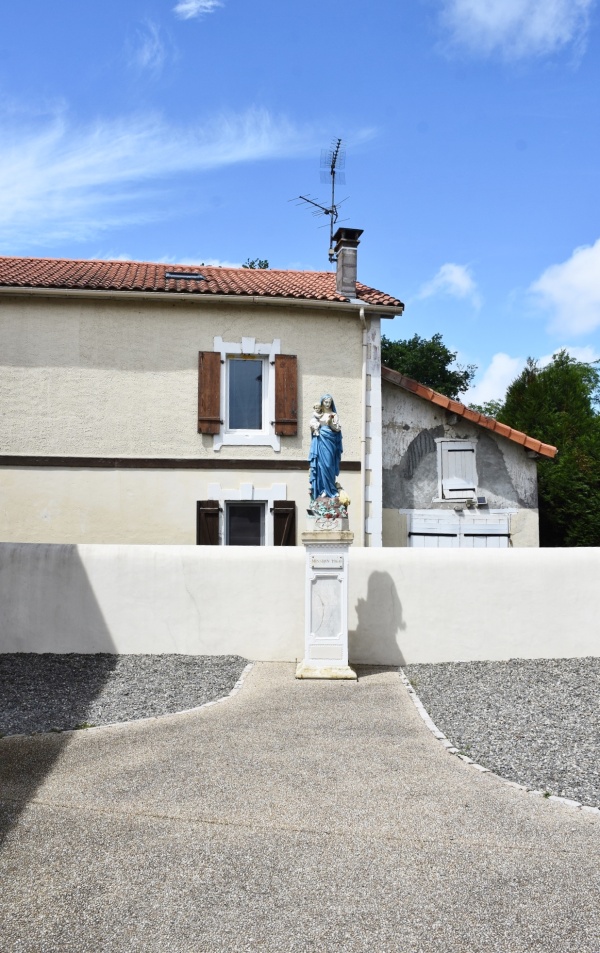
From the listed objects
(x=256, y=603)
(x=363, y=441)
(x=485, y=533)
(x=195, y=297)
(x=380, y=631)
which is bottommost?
(x=380, y=631)

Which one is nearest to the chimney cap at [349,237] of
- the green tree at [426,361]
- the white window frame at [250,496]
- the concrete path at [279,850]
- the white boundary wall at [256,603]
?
the white window frame at [250,496]

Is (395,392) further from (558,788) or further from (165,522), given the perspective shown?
(558,788)

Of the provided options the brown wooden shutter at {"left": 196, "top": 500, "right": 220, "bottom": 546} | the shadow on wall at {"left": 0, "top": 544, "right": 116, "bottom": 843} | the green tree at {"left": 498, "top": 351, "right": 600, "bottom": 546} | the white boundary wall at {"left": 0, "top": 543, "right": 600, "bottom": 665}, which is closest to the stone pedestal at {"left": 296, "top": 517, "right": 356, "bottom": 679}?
the white boundary wall at {"left": 0, "top": 543, "right": 600, "bottom": 665}

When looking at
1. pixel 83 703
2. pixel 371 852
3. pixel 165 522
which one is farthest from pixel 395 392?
pixel 371 852

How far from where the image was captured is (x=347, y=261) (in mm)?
13719

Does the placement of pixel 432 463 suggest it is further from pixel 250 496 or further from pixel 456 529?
pixel 250 496

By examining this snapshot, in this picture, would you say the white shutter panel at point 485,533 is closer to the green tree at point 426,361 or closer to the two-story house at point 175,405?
the two-story house at point 175,405

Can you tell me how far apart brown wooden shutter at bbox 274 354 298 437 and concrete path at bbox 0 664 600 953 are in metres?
7.41

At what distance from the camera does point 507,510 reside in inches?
561

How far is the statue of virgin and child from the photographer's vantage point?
925cm

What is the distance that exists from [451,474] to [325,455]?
5366 millimetres

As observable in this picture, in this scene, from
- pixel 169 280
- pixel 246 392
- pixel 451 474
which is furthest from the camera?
pixel 451 474

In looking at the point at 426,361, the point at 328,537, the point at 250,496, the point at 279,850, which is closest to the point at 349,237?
the point at 250,496

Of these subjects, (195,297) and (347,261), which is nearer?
(195,297)
